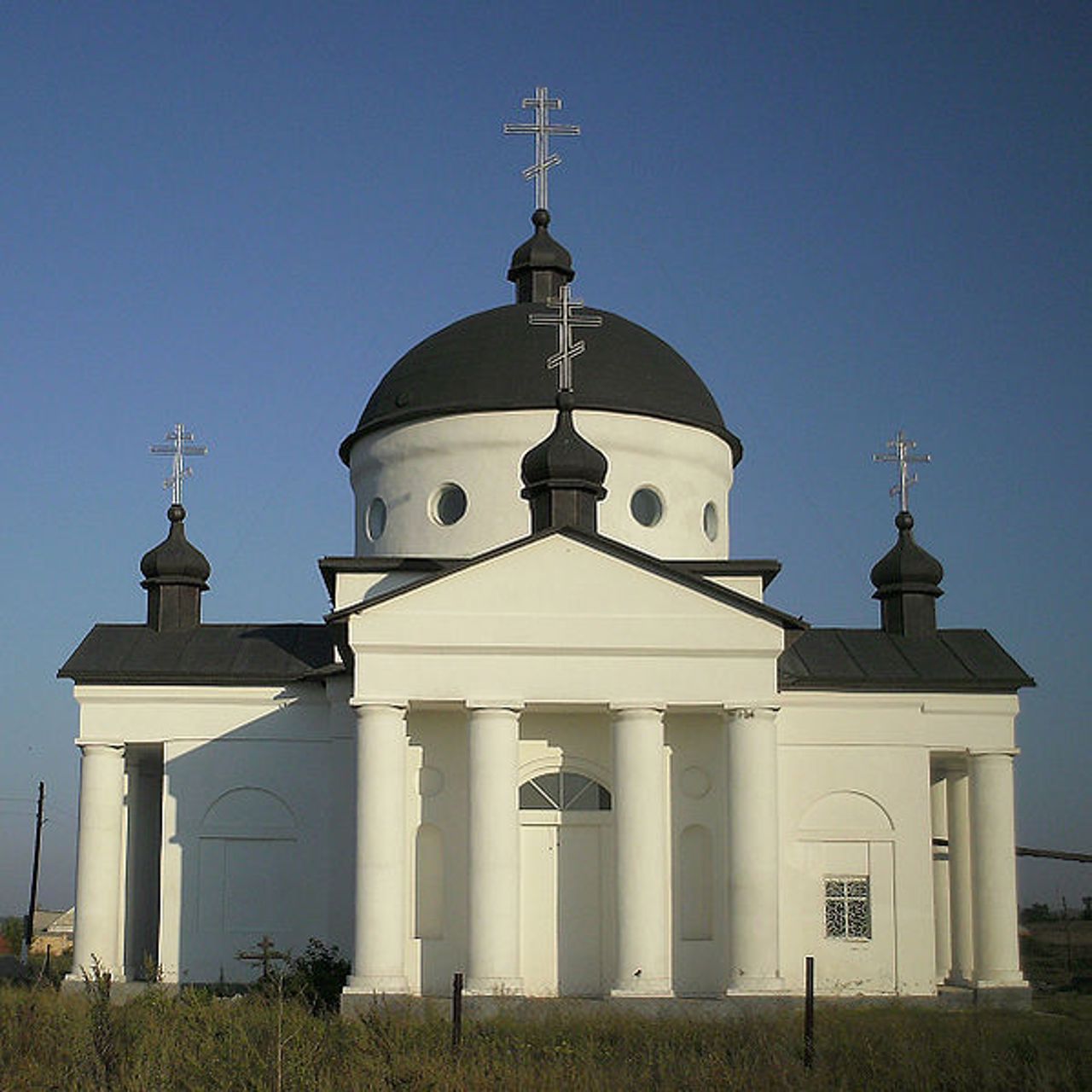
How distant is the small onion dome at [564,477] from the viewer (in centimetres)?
2308

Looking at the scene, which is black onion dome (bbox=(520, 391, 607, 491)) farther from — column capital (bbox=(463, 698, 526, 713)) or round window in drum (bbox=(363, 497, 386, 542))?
round window in drum (bbox=(363, 497, 386, 542))

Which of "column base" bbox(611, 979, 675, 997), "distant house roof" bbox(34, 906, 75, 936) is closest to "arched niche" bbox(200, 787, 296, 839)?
"column base" bbox(611, 979, 675, 997)

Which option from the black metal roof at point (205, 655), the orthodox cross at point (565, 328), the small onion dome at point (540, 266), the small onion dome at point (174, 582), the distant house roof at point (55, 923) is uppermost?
the small onion dome at point (540, 266)

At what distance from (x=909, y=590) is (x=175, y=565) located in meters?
11.6

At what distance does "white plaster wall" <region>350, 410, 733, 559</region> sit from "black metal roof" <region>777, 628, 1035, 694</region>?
2535mm

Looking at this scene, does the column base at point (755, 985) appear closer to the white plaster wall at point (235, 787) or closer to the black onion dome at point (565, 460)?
the white plaster wall at point (235, 787)

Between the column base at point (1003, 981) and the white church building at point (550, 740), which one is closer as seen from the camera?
the white church building at point (550, 740)

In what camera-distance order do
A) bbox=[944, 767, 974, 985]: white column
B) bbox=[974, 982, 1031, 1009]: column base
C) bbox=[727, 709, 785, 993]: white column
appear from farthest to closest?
bbox=[944, 767, 974, 985]: white column, bbox=[974, 982, 1031, 1009]: column base, bbox=[727, 709, 785, 993]: white column

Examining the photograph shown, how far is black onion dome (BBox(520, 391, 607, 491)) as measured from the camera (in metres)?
23.1

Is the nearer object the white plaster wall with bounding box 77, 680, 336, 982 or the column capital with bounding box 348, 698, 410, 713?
the column capital with bounding box 348, 698, 410, 713

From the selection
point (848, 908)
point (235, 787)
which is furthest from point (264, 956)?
point (848, 908)

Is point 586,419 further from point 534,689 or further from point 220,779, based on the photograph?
point 220,779

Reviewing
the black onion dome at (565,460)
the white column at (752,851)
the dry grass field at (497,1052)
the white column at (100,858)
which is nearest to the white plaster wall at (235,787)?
the white column at (100,858)

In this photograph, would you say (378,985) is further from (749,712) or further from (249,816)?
(749,712)
